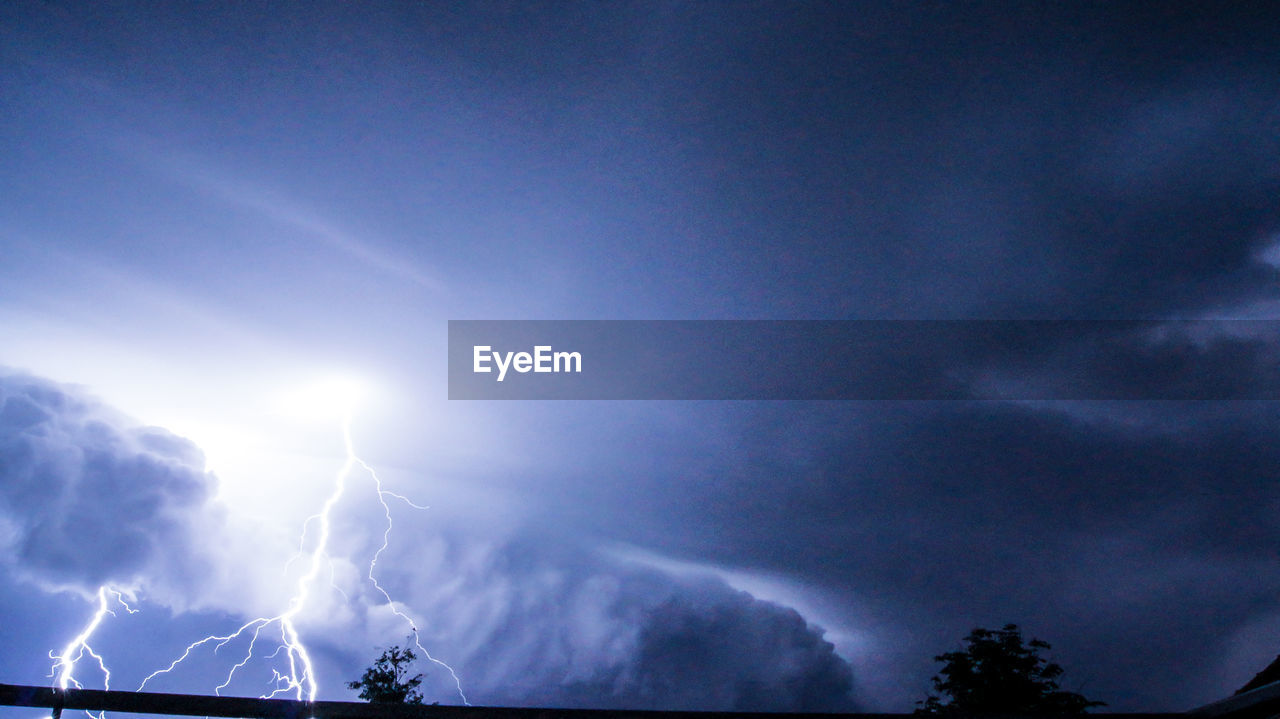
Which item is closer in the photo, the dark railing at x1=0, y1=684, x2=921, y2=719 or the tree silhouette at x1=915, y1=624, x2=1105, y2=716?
the dark railing at x1=0, y1=684, x2=921, y2=719

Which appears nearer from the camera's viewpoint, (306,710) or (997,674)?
(306,710)

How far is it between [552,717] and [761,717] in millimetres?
561

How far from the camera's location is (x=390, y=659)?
19453 millimetres

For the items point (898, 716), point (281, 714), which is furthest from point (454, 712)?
point (898, 716)

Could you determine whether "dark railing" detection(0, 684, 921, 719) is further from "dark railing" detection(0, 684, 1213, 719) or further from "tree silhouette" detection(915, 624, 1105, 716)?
"tree silhouette" detection(915, 624, 1105, 716)

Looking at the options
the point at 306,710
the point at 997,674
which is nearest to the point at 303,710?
the point at 306,710

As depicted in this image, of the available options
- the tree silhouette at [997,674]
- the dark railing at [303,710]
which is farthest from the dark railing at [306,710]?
the tree silhouette at [997,674]

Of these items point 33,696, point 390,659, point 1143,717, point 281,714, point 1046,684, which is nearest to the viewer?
point 1143,717

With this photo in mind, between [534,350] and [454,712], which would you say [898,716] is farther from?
[534,350]

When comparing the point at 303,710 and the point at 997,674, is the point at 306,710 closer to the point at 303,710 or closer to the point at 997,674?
the point at 303,710

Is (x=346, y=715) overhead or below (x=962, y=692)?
overhead

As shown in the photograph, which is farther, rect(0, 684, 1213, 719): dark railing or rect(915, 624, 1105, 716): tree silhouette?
rect(915, 624, 1105, 716): tree silhouette

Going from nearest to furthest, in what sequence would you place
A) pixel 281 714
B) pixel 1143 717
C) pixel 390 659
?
pixel 1143 717, pixel 281 714, pixel 390 659

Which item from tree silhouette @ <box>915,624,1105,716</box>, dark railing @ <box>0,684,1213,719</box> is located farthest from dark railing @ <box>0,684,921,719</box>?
tree silhouette @ <box>915,624,1105,716</box>
